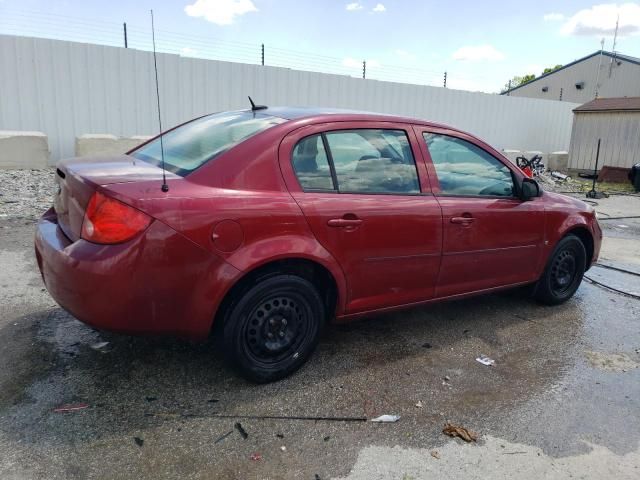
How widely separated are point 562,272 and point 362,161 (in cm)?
245

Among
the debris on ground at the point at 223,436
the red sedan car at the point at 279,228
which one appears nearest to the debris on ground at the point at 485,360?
the red sedan car at the point at 279,228

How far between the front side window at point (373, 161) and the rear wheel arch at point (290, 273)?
0.52 metres

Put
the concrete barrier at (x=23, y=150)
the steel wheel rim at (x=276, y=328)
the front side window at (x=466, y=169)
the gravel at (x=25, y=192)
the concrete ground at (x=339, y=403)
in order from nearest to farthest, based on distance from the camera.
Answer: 1. the concrete ground at (x=339, y=403)
2. the steel wheel rim at (x=276, y=328)
3. the front side window at (x=466, y=169)
4. the gravel at (x=25, y=192)
5. the concrete barrier at (x=23, y=150)

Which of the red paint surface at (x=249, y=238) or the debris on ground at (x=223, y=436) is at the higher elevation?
the red paint surface at (x=249, y=238)

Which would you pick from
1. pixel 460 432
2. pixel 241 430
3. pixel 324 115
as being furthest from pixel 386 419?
pixel 324 115

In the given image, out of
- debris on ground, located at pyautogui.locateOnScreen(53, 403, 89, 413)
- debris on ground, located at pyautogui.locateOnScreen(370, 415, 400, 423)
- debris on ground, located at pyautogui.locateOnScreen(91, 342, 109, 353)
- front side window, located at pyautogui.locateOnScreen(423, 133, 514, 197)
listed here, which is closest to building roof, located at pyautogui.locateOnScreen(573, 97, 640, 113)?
front side window, located at pyautogui.locateOnScreen(423, 133, 514, 197)

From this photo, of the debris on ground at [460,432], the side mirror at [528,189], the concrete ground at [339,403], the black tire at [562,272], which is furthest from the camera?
the black tire at [562,272]

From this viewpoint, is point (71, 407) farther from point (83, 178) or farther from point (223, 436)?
point (83, 178)

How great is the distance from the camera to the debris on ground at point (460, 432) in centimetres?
268

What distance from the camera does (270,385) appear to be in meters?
3.07

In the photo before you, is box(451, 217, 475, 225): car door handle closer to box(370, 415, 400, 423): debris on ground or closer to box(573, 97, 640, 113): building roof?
box(370, 415, 400, 423): debris on ground

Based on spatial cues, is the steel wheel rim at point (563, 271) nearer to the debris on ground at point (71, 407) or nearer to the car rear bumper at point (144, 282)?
the car rear bumper at point (144, 282)

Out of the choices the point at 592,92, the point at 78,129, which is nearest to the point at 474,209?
the point at 78,129

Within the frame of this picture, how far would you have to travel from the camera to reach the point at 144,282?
101 inches
